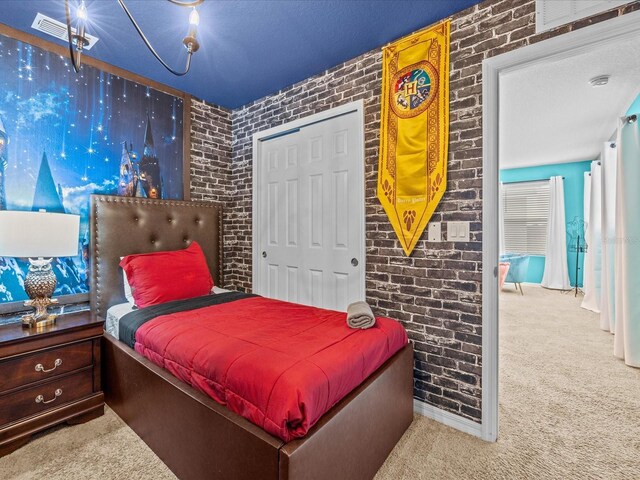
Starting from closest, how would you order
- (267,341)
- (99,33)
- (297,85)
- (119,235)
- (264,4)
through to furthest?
(267,341) → (264,4) → (99,33) → (119,235) → (297,85)

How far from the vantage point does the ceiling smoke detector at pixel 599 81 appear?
3.12 meters

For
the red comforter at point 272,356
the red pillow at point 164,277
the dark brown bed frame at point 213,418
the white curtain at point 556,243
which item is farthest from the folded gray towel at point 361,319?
the white curtain at point 556,243

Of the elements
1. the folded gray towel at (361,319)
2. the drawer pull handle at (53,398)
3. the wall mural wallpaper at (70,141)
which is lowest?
the drawer pull handle at (53,398)

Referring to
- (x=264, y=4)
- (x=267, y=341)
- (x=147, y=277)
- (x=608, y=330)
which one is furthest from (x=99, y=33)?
(x=608, y=330)

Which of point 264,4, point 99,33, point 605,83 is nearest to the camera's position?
point 264,4

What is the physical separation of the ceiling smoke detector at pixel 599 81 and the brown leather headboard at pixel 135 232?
164 inches

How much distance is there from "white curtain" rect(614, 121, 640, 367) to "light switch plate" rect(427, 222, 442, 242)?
2247 millimetres

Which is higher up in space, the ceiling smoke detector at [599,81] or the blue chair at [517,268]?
the ceiling smoke detector at [599,81]

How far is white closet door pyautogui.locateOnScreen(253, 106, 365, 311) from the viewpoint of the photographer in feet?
8.52

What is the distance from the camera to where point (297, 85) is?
118 inches

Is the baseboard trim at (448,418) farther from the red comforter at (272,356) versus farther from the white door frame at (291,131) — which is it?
the white door frame at (291,131)

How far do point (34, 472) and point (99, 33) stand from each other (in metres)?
2.78

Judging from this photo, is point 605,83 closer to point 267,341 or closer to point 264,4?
point 264,4

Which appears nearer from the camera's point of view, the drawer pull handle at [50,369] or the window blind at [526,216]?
the drawer pull handle at [50,369]
